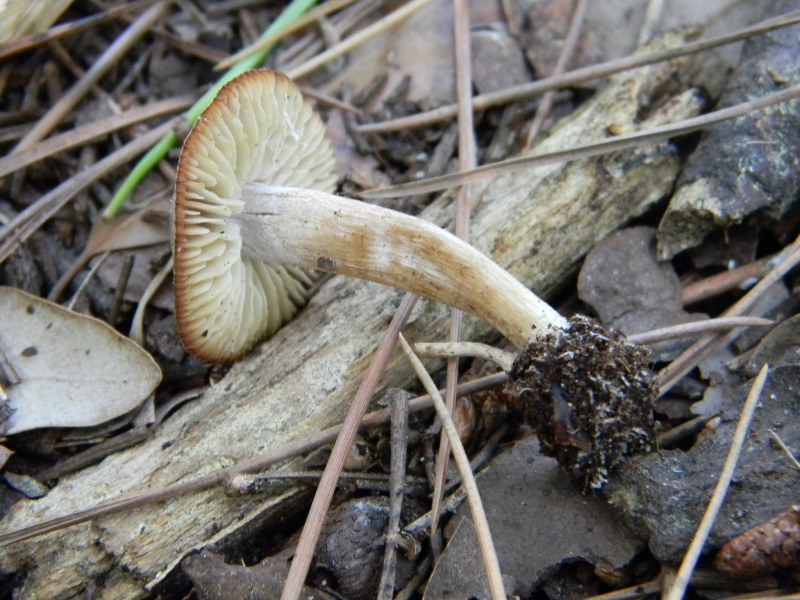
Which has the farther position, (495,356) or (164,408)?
(164,408)

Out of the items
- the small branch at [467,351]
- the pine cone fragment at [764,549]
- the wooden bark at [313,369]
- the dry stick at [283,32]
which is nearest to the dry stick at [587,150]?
the wooden bark at [313,369]

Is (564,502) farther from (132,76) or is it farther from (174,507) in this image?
(132,76)

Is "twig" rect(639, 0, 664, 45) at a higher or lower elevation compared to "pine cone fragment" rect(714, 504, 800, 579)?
higher

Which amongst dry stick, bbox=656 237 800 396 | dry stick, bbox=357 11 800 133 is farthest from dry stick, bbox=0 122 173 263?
dry stick, bbox=656 237 800 396

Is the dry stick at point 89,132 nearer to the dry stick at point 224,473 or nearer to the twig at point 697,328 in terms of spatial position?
the dry stick at point 224,473

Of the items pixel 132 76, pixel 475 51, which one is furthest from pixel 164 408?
pixel 475 51

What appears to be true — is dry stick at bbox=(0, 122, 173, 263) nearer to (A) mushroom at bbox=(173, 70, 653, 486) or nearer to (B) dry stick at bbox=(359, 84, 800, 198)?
(A) mushroom at bbox=(173, 70, 653, 486)
